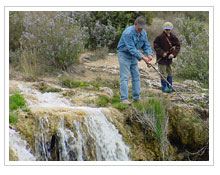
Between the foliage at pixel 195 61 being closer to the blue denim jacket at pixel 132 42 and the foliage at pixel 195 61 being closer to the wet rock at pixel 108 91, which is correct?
the wet rock at pixel 108 91

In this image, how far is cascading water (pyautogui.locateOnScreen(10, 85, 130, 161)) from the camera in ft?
19.1

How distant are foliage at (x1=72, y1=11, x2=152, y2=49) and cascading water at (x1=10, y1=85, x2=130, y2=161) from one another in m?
6.50

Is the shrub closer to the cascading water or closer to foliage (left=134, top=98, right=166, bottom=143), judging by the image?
foliage (left=134, top=98, right=166, bottom=143)

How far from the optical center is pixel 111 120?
657 cm

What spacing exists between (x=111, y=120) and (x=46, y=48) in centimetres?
413

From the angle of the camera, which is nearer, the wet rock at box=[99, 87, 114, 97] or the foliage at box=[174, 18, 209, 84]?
the wet rock at box=[99, 87, 114, 97]

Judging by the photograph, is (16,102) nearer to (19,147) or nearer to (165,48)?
(19,147)

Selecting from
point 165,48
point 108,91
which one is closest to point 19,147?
point 108,91

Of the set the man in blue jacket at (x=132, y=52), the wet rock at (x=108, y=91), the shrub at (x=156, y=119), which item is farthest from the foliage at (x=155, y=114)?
the wet rock at (x=108, y=91)

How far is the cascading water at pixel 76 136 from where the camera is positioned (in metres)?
5.82

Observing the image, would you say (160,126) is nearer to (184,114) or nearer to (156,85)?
(184,114)

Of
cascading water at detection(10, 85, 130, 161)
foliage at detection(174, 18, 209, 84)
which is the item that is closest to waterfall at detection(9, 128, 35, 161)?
cascading water at detection(10, 85, 130, 161)
